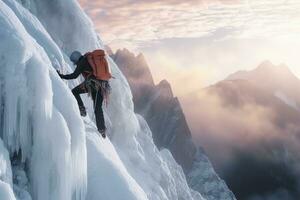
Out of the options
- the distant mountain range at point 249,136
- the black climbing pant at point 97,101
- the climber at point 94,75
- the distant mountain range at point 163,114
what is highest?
the climber at point 94,75

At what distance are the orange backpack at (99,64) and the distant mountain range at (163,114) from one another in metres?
66.5

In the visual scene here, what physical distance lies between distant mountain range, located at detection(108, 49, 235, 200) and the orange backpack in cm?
6654

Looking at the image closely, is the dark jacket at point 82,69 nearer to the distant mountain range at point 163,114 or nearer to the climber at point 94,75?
the climber at point 94,75

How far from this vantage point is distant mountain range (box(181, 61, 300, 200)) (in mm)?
136750

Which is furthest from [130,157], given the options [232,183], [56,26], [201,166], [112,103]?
[232,183]

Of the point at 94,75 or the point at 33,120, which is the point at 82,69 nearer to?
the point at 94,75

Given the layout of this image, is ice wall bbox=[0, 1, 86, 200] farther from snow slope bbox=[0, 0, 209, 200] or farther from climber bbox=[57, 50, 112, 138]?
climber bbox=[57, 50, 112, 138]

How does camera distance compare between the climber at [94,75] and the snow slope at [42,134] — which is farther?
the climber at [94,75]

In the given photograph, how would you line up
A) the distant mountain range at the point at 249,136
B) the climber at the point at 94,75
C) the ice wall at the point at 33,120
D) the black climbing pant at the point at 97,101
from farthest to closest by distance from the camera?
the distant mountain range at the point at 249,136, the black climbing pant at the point at 97,101, the climber at the point at 94,75, the ice wall at the point at 33,120

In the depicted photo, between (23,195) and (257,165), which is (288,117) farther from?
(23,195)

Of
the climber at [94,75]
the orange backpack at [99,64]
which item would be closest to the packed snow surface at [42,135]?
the climber at [94,75]

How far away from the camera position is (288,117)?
168000mm

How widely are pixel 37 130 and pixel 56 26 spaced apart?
10093 mm

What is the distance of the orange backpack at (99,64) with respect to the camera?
1377 centimetres
